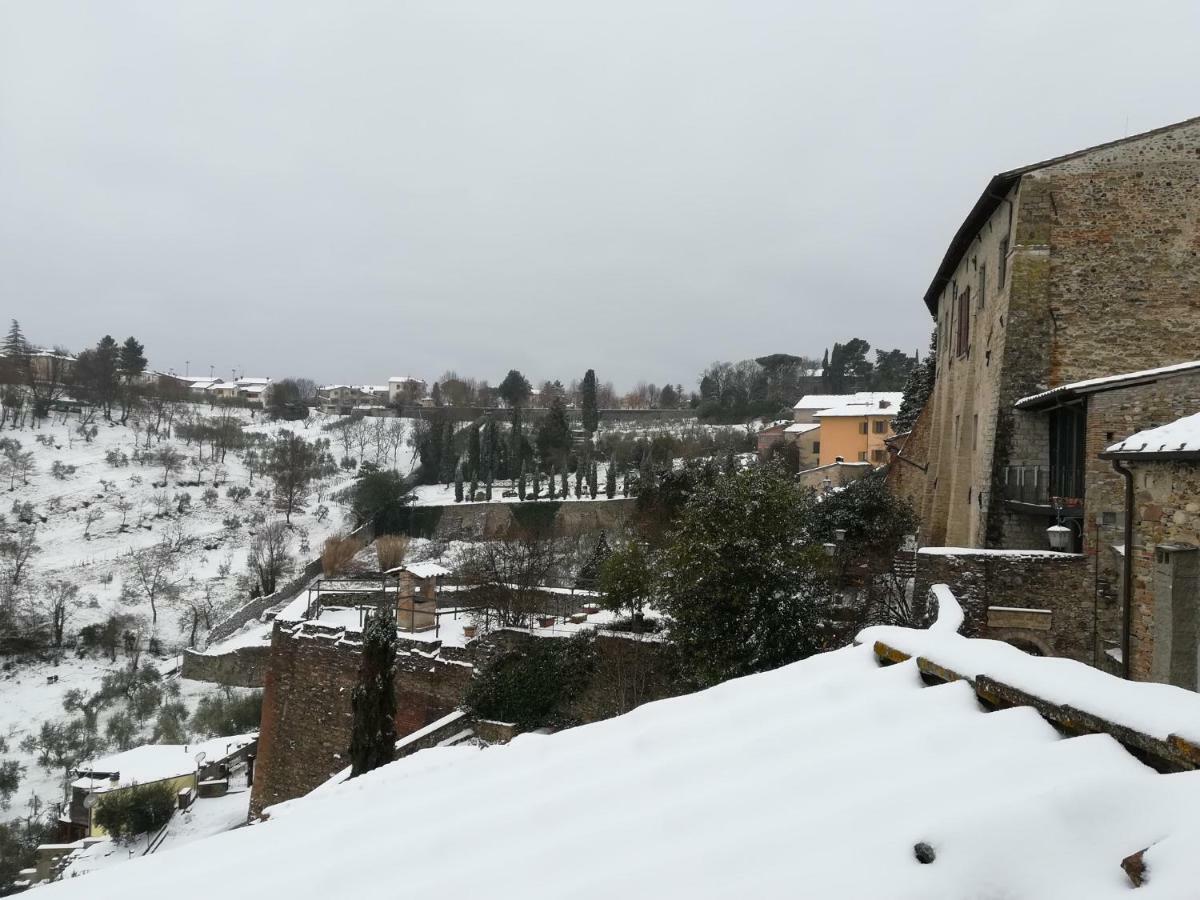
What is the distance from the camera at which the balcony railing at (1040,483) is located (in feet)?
38.3

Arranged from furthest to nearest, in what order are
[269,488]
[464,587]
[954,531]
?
[269,488] → [464,587] → [954,531]

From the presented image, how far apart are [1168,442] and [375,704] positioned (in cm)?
1105

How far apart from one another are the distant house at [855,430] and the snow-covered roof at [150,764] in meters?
34.0

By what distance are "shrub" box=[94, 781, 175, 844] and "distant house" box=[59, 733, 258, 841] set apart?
0.28 meters

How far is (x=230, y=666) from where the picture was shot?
91.4 ft

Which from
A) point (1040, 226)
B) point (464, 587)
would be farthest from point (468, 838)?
point (464, 587)

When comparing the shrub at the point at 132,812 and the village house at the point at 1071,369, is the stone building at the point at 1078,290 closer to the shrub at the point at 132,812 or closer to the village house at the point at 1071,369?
the village house at the point at 1071,369

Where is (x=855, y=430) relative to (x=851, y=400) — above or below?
below

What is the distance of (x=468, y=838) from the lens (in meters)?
2.34

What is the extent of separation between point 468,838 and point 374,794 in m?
1.26

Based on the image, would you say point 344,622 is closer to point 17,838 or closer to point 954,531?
point 17,838

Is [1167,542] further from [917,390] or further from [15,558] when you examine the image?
[15,558]

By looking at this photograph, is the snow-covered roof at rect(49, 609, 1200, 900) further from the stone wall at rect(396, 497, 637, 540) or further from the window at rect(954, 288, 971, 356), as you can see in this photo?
the stone wall at rect(396, 497, 637, 540)

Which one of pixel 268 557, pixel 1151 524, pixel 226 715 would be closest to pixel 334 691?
pixel 226 715
